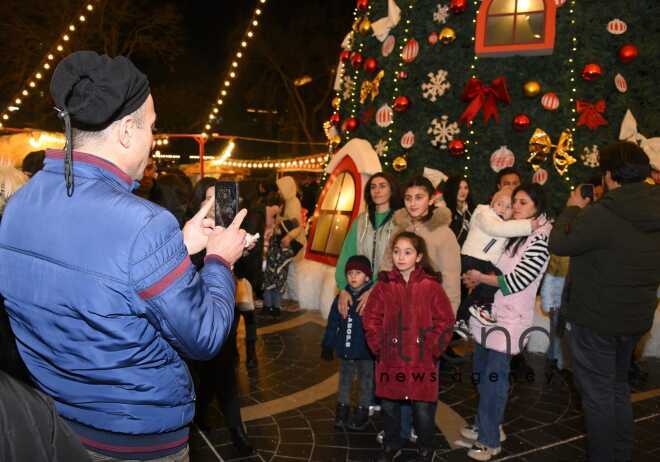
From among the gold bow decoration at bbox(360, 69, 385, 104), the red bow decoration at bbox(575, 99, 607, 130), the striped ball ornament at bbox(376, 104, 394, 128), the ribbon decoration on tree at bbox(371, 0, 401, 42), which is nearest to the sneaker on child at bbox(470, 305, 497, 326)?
the red bow decoration at bbox(575, 99, 607, 130)

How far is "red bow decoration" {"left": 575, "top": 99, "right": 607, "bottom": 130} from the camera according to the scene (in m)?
7.76

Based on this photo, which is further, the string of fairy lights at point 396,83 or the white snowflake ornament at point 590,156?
the string of fairy lights at point 396,83

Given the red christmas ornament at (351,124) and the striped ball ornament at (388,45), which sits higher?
the striped ball ornament at (388,45)

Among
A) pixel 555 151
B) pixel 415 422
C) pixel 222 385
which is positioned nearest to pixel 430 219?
pixel 415 422

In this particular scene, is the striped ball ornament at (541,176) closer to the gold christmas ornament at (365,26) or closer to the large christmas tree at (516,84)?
the large christmas tree at (516,84)

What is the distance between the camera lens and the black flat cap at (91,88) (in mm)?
1493

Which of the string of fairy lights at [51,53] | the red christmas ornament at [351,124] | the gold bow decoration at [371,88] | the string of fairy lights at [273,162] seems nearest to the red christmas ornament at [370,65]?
the gold bow decoration at [371,88]

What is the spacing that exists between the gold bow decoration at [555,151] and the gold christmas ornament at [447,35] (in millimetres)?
1983

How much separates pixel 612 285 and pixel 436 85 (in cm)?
587

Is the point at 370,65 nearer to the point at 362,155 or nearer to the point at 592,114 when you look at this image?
the point at 362,155

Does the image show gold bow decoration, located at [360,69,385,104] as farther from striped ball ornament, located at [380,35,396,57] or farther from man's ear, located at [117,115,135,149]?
man's ear, located at [117,115,135,149]

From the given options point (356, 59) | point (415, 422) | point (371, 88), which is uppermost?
point (356, 59)

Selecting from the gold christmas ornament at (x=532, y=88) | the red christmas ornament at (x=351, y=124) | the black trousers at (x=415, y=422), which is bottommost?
the black trousers at (x=415, y=422)

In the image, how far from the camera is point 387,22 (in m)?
8.91
